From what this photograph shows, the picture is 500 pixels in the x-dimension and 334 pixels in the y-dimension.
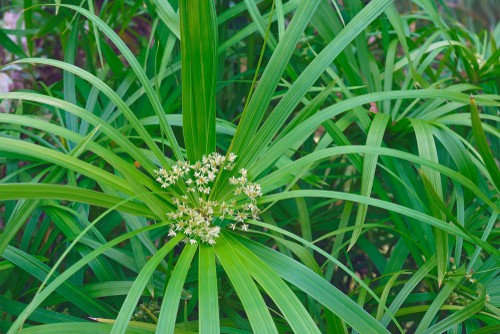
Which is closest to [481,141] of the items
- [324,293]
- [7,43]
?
[324,293]

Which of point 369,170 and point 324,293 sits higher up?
point 369,170

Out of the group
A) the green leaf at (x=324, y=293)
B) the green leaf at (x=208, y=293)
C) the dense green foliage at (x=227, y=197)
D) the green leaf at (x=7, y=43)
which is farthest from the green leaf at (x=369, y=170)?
the green leaf at (x=7, y=43)

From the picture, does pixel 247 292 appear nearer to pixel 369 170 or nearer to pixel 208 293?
pixel 208 293

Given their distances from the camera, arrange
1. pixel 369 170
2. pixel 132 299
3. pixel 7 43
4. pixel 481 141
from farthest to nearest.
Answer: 1. pixel 7 43
2. pixel 369 170
3. pixel 481 141
4. pixel 132 299

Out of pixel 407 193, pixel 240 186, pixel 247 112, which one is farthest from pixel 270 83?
pixel 407 193

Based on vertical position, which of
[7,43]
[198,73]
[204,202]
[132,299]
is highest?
[7,43]

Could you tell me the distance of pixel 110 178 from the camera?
78 cm

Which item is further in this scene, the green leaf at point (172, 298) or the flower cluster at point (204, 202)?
the flower cluster at point (204, 202)

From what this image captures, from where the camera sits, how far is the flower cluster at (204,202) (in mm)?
824

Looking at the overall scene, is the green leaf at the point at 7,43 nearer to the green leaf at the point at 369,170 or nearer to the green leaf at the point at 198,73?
the green leaf at the point at 198,73

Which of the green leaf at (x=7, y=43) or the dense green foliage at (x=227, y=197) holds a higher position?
the green leaf at (x=7, y=43)

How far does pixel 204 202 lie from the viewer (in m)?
0.86

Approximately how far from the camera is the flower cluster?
2.70ft

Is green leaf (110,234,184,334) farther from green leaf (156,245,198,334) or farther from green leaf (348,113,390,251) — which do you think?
green leaf (348,113,390,251)
